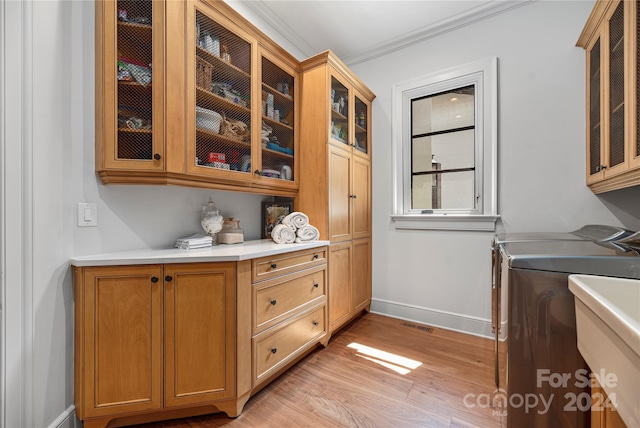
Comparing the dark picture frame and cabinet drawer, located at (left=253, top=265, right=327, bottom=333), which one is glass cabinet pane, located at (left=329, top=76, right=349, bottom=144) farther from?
cabinet drawer, located at (left=253, top=265, right=327, bottom=333)

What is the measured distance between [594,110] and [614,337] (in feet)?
6.83

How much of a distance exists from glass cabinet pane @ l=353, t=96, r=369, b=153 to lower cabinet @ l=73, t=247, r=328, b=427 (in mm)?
1721

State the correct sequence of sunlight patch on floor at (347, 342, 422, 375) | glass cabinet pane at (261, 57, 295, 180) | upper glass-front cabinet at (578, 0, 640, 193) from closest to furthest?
1. upper glass-front cabinet at (578, 0, 640, 193)
2. sunlight patch on floor at (347, 342, 422, 375)
3. glass cabinet pane at (261, 57, 295, 180)

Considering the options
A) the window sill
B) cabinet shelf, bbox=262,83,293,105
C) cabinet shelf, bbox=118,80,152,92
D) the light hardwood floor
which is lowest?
the light hardwood floor

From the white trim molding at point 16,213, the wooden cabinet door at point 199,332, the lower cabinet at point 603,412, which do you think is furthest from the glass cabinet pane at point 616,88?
the white trim molding at point 16,213

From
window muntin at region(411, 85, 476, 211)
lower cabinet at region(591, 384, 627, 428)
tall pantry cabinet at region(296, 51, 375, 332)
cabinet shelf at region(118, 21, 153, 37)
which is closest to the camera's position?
lower cabinet at region(591, 384, 627, 428)

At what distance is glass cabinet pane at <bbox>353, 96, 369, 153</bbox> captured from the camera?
8.67 feet

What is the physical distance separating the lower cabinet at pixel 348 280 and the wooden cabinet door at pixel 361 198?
0.12 metres

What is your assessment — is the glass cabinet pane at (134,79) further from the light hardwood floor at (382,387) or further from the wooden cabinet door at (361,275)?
the wooden cabinet door at (361,275)

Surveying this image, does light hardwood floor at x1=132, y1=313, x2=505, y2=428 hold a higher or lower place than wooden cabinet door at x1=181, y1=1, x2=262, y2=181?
lower

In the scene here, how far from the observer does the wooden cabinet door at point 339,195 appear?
7.28ft

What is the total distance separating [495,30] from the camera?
2268mm

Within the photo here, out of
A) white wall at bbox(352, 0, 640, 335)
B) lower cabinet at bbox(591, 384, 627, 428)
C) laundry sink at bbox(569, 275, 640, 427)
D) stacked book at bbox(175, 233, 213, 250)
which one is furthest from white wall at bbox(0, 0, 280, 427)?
white wall at bbox(352, 0, 640, 335)

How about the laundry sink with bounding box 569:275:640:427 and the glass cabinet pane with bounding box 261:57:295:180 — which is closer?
the laundry sink with bounding box 569:275:640:427
